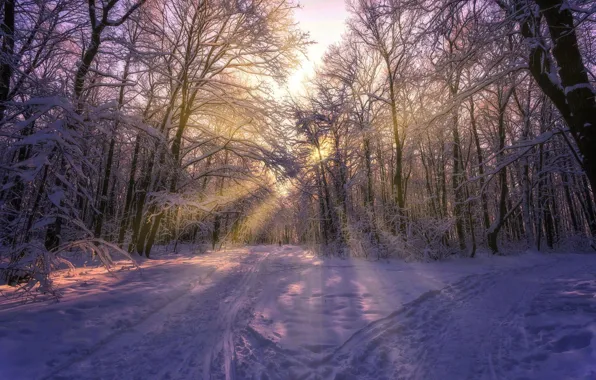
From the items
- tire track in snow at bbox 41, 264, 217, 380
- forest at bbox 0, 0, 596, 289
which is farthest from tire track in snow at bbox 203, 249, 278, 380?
forest at bbox 0, 0, 596, 289

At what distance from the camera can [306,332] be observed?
3939mm

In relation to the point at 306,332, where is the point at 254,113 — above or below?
above

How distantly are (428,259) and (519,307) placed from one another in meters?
6.24

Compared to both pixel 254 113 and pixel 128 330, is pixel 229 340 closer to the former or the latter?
pixel 128 330

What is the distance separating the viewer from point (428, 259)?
10.7 m

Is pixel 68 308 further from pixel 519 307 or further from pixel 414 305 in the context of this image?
pixel 519 307

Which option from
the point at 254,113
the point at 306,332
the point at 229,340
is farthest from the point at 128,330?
the point at 254,113

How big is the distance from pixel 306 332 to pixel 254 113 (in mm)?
9398

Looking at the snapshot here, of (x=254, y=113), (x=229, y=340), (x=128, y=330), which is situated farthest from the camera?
(x=254, y=113)

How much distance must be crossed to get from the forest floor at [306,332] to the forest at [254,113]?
102cm

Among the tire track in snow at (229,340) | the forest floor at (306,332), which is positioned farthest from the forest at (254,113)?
the tire track in snow at (229,340)

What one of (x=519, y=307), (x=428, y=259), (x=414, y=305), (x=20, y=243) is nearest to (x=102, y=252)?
(x=20, y=243)

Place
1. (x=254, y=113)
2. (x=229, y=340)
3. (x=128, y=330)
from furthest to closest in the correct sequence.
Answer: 1. (x=254, y=113)
2. (x=128, y=330)
3. (x=229, y=340)

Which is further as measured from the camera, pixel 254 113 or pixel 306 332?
pixel 254 113
